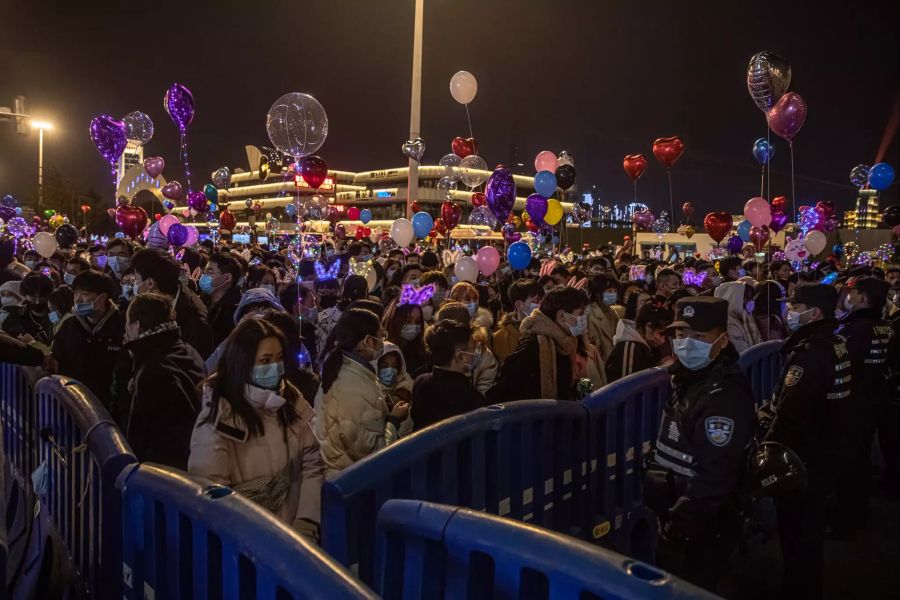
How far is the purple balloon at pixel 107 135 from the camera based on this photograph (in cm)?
1230

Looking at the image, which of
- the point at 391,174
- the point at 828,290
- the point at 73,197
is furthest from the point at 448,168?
the point at 391,174

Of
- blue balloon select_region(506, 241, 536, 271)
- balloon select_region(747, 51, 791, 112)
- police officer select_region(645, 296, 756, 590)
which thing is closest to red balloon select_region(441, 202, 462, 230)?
blue balloon select_region(506, 241, 536, 271)

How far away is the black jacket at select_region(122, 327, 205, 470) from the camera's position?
3344mm

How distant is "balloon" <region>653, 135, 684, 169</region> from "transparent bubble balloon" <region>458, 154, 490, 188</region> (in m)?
3.93

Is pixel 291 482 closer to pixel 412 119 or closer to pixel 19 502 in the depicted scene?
pixel 19 502

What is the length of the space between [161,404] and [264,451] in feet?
2.98

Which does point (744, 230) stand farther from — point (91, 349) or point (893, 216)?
point (91, 349)

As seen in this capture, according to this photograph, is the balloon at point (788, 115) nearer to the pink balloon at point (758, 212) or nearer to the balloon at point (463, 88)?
the pink balloon at point (758, 212)

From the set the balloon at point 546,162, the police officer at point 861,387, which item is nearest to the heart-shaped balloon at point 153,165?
the balloon at point 546,162

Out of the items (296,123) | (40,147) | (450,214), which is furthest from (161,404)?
(40,147)

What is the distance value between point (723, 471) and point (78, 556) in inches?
127

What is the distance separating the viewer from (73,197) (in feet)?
146

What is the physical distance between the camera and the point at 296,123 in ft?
31.2

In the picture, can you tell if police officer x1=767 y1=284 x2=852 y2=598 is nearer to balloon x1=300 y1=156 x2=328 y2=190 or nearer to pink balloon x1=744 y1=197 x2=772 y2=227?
pink balloon x1=744 y1=197 x2=772 y2=227
